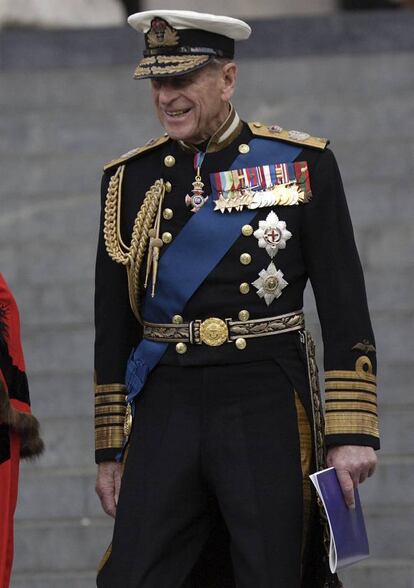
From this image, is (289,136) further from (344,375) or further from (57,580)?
(57,580)

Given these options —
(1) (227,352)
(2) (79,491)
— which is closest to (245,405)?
(1) (227,352)

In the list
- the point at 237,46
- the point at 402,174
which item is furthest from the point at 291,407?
the point at 237,46

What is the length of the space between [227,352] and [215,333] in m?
0.06

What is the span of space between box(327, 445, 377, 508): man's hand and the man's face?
967mm

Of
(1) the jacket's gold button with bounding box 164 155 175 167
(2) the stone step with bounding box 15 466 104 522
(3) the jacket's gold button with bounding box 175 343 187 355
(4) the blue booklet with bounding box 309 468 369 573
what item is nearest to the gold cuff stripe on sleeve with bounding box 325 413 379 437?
(4) the blue booklet with bounding box 309 468 369 573

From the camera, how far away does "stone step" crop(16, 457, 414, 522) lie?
7133 mm

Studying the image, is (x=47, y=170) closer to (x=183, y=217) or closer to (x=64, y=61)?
(x=64, y=61)

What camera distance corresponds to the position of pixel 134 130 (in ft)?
Result: 33.4

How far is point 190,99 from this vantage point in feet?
15.7

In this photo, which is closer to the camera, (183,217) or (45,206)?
(183,217)

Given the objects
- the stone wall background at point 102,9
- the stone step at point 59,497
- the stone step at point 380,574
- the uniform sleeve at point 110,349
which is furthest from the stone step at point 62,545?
the stone wall background at point 102,9

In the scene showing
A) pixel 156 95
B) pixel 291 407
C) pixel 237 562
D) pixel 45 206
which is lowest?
pixel 237 562

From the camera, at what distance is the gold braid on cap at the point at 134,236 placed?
4957 mm

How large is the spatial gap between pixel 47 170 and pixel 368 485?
3527 millimetres
